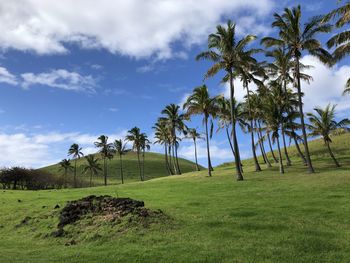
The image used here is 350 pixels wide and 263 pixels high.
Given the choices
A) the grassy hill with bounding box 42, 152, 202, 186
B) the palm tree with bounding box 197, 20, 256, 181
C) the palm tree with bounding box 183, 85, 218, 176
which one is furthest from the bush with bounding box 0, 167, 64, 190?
the palm tree with bounding box 197, 20, 256, 181

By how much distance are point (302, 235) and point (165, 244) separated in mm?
5002

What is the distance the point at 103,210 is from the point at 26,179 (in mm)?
80653

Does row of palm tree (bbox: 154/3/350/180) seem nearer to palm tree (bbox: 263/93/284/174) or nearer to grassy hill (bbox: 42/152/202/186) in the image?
palm tree (bbox: 263/93/284/174)

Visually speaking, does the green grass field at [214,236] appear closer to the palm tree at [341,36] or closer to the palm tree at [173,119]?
the palm tree at [341,36]

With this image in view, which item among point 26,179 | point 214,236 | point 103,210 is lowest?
point 214,236

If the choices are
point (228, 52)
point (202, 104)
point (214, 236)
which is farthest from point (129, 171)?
point (214, 236)

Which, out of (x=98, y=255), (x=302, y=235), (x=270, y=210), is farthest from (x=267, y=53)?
(x=98, y=255)

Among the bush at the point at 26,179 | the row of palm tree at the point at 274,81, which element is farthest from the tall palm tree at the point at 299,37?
the bush at the point at 26,179

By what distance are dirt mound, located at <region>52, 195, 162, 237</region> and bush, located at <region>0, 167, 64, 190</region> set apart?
77644 mm

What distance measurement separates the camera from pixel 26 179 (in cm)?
9181

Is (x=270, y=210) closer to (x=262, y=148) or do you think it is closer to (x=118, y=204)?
(x=118, y=204)

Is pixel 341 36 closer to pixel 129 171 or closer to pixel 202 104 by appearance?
pixel 202 104

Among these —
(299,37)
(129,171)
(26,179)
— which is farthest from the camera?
(129,171)

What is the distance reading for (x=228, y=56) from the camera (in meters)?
40.7
